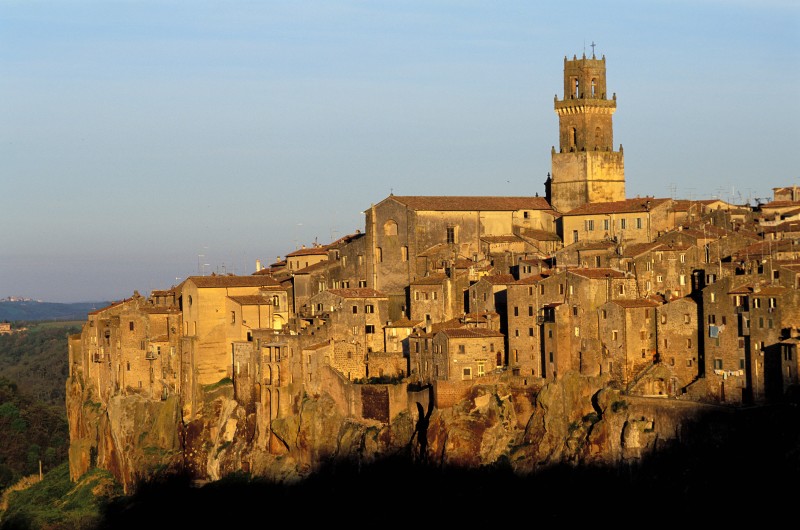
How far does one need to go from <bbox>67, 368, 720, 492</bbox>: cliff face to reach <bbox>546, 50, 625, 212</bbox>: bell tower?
65.6 ft

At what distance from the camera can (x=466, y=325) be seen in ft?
218

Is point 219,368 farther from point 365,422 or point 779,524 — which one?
point 779,524

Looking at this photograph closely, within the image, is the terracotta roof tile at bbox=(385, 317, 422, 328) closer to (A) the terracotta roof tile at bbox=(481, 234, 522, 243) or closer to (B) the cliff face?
(B) the cliff face

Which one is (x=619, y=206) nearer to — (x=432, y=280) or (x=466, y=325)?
(x=432, y=280)

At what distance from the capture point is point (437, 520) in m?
61.9

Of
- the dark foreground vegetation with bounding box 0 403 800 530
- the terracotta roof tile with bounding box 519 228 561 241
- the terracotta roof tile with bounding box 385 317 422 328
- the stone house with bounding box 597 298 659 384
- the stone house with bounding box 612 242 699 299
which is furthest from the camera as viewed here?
the terracotta roof tile with bounding box 519 228 561 241

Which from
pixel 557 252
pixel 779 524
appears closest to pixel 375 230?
pixel 557 252

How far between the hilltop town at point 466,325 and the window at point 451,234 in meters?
0.10

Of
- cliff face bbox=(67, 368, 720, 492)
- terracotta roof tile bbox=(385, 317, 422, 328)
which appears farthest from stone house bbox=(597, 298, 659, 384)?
terracotta roof tile bbox=(385, 317, 422, 328)

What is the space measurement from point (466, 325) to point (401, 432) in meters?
5.59

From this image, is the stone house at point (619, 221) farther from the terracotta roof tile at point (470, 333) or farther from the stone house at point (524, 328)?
the terracotta roof tile at point (470, 333)

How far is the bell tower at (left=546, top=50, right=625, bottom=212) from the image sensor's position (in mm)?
80438

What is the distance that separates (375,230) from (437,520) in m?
19.6

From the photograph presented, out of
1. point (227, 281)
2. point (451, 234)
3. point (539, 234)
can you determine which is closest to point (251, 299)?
point (227, 281)
